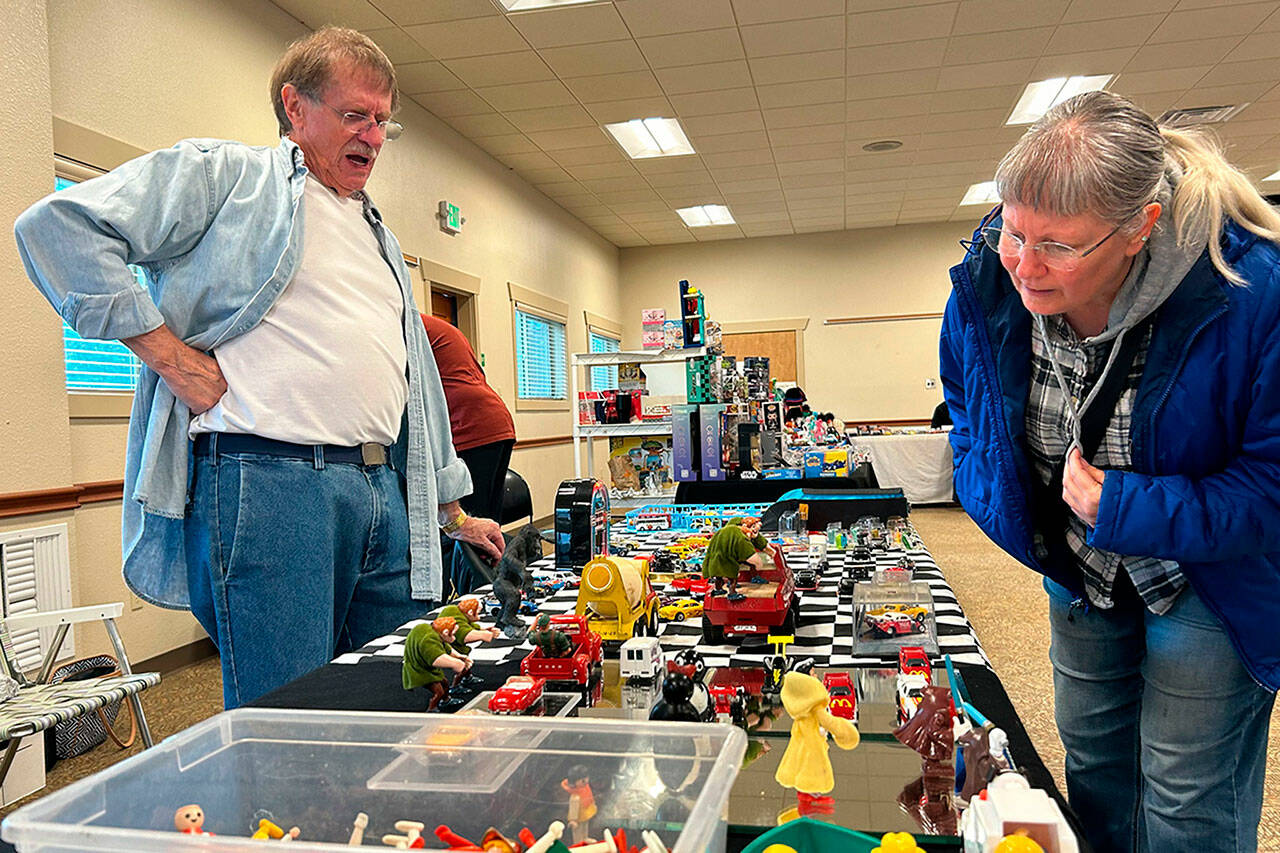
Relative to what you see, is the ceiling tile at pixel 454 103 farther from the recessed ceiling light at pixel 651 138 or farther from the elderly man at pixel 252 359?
the elderly man at pixel 252 359

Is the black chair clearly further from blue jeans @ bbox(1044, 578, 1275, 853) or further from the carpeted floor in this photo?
blue jeans @ bbox(1044, 578, 1275, 853)

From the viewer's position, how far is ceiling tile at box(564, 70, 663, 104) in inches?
210

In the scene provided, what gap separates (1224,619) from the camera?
3.13ft

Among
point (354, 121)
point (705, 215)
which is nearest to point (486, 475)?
point (354, 121)

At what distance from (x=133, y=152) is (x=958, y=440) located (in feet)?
11.1

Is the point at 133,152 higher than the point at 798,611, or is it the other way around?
the point at 133,152

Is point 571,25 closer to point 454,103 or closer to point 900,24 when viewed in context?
point 454,103

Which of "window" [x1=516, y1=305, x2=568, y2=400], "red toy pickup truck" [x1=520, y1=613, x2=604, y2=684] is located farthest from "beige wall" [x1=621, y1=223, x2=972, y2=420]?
"red toy pickup truck" [x1=520, y1=613, x2=604, y2=684]

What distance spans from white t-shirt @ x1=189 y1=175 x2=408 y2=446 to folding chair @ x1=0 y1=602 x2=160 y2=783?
117 centimetres

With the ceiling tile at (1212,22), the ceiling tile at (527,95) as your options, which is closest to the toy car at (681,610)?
the ceiling tile at (527,95)

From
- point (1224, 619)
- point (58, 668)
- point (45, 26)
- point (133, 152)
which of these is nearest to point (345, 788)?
point (1224, 619)

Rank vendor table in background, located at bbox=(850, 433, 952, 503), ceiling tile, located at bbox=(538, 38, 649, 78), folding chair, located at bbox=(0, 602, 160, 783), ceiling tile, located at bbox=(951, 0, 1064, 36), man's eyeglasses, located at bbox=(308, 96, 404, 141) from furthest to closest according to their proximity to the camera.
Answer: vendor table in background, located at bbox=(850, 433, 952, 503) → ceiling tile, located at bbox=(538, 38, 649, 78) → ceiling tile, located at bbox=(951, 0, 1064, 36) → folding chair, located at bbox=(0, 602, 160, 783) → man's eyeglasses, located at bbox=(308, 96, 404, 141)

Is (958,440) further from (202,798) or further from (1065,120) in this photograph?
(202,798)

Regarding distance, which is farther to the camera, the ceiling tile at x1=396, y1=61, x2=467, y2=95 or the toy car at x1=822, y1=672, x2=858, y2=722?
the ceiling tile at x1=396, y1=61, x2=467, y2=95
